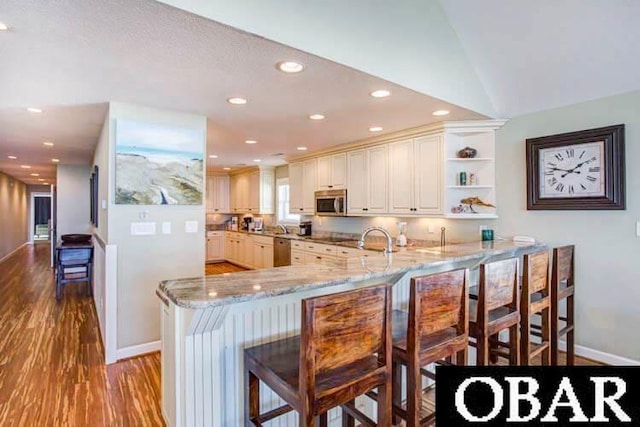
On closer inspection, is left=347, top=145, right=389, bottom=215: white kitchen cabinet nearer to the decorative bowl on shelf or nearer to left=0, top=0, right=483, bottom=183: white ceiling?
left=0, top=0, right=483, bottom=183: white ceiling

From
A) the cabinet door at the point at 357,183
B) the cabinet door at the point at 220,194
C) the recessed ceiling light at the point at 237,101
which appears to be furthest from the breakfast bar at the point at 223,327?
the cabinet door at the point at 220,194

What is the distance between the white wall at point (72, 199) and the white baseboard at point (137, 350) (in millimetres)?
5460

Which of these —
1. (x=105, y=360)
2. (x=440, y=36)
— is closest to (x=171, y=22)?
(x=440, y=36)

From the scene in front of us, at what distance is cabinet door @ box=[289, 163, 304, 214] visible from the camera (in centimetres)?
623

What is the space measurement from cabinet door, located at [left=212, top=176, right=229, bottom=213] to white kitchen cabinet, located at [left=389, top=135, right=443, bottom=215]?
554cm

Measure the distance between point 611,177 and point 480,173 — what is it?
46.6 inches

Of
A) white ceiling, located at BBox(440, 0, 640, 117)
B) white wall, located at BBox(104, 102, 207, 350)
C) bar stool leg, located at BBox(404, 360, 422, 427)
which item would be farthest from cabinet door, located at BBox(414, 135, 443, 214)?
bar stool leg, located at BBox(404, 360, 422, 427)

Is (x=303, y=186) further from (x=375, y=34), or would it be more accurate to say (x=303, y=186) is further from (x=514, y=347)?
(x=514, y=347)

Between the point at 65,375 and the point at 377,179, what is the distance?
387 centimetres

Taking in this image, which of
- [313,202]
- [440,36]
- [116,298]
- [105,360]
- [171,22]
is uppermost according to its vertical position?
[440,36]

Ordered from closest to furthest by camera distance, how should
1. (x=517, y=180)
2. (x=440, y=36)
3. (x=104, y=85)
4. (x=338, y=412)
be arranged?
(x=338, y=412), (x=104, y=85), (x=440, y=36), (x=517, y=180)

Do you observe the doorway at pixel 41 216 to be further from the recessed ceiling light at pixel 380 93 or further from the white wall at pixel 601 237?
the white wall at pixel 601 237

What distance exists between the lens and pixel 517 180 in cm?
365

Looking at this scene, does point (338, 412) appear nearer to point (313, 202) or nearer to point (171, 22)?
point (171, 22)
